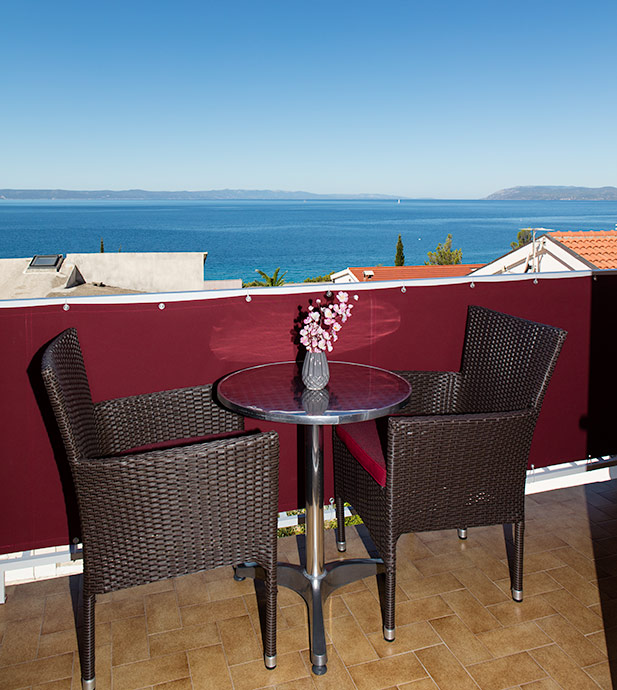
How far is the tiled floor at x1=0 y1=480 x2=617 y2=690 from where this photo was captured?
78.2 inches

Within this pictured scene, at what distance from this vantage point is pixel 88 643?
6.20 feet

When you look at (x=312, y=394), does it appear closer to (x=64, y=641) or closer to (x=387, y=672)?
(x=387, y=672)

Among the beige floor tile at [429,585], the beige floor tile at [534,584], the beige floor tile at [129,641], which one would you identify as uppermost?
the beige floor tile at [534,584]

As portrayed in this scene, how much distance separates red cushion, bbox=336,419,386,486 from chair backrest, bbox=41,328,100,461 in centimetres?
93

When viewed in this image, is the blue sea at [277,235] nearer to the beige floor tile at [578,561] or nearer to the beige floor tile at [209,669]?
the beige floor tile at [578,561]

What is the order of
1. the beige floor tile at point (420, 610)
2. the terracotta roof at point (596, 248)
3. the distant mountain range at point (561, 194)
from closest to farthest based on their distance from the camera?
the beige floor tile at point (420, 610)
the terracotta roof at point (596, 248)
the distant mountain range at point (561, 194)

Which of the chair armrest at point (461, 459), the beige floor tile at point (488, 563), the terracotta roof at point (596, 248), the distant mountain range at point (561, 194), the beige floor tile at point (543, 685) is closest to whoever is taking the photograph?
the beige floor tile at point (543, 685)

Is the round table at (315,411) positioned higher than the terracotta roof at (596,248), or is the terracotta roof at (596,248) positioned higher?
the terracotta roof at (596,248)

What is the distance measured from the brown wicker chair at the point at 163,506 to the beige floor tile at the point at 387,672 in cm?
28

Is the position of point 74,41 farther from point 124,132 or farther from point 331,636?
point 331,636

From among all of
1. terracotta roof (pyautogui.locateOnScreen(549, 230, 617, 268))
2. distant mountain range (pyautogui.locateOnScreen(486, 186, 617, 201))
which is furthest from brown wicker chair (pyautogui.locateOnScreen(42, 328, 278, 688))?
distant mountain range (pyautogui.locateOnScreen(486, 186, 617, 201))

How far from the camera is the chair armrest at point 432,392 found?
2674 millimetres

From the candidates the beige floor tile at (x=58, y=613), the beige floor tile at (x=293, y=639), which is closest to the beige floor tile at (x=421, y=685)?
the beige floor tile at (x=293, y=639)

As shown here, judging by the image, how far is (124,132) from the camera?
70188mm
